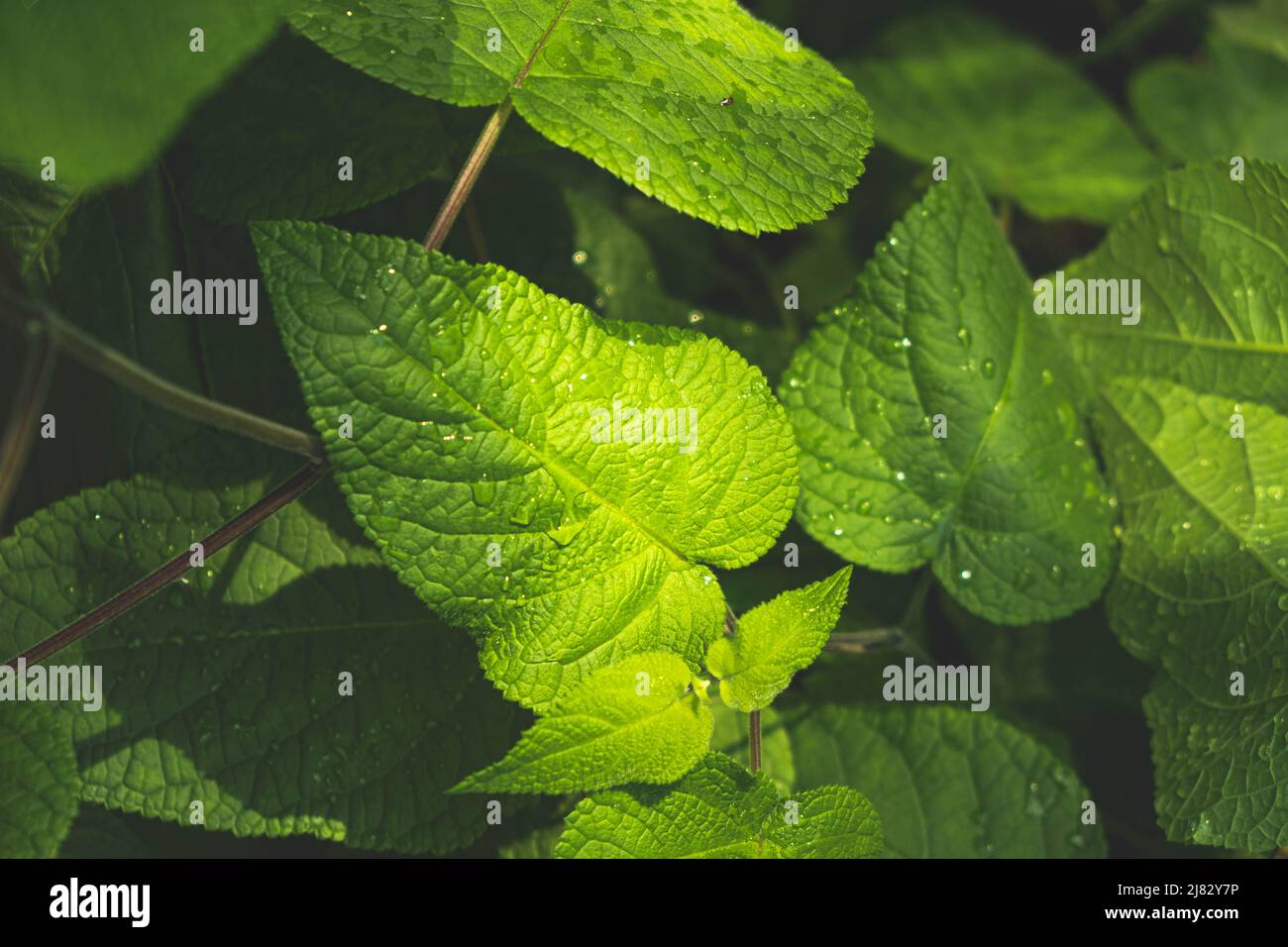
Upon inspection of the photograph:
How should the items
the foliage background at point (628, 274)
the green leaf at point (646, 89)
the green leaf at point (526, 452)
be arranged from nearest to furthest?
the green leaf at point (526, 452) < the green leaf at point (646, 89) < the foliage background at point (628, 274)

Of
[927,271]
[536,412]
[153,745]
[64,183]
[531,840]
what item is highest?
[64,183]

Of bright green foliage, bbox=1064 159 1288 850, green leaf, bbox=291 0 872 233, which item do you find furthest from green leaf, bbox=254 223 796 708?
bright green foliage, bbox=1064 159 1288 850

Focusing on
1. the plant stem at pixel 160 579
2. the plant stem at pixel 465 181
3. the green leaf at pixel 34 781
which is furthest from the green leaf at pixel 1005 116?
the green leaf at pixel 34 781

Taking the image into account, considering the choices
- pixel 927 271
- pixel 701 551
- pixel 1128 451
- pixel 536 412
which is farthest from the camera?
pixel 1128 451

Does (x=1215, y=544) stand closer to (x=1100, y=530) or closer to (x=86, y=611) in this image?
(x=1100, y=530)

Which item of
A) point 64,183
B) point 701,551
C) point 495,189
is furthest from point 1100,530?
point 64,183

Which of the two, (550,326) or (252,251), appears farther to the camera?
(252,251)

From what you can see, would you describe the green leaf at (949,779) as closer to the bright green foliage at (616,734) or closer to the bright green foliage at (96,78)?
the bright green foliage at (616,734)

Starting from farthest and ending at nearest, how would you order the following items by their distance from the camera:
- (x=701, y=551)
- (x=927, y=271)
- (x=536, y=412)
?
(x=927, y=271) < (x=701, y=551) < (x=536, y=412)
